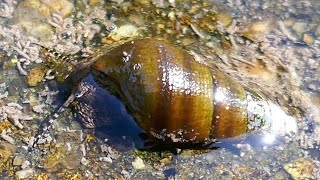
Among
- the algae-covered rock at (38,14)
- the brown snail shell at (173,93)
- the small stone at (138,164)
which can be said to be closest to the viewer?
the brown snail shell at (173,93)

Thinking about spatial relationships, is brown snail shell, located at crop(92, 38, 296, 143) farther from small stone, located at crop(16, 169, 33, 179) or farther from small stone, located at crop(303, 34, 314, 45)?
small stone, located at crop(303, 34, 314, 45)

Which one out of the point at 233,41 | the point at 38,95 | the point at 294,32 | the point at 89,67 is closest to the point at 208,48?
the point at 233,41

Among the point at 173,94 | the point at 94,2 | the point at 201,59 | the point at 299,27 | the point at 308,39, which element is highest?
the point at 94,2

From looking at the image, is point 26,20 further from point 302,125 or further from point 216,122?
point 302,125

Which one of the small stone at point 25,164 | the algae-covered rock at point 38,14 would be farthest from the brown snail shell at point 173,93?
the algae-covered rock at point 38,14

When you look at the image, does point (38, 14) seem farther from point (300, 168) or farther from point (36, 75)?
point (300, 168)

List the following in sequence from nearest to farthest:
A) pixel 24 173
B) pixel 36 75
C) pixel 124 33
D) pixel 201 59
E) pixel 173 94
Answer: pixel 173 94, pixel 24 173, pixel 36 75, pixel 201 59, pixel 124 33

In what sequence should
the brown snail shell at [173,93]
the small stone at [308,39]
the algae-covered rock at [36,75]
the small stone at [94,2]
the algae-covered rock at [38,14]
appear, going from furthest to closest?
the small stone at [94,2] < the small stone at [308,39] < the algae-covered rock at [38,14] < the algae-covered rock at [36,75] < the brown snail shell at [173,93]

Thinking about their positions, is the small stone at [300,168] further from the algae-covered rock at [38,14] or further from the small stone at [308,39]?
the algae-covered rock at [38,14]

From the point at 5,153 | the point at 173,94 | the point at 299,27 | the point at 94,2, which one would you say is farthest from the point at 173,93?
the point at 299,27
